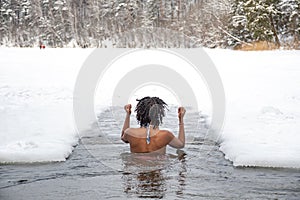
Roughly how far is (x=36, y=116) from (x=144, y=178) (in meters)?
4.53

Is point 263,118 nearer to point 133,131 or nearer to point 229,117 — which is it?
point 229,117

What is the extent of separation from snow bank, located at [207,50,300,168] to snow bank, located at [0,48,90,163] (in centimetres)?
224

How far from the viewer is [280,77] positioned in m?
15.3

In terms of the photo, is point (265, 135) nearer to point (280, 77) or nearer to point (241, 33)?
point (280, 77)

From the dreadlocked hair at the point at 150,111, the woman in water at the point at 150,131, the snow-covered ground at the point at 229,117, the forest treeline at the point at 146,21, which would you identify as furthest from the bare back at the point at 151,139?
the forest treeline at the point at 146,21

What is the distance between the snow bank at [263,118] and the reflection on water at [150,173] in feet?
2.36

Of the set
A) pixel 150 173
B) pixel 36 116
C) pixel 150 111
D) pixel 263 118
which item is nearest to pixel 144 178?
pixel 150 173

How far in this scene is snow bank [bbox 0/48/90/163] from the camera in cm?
595

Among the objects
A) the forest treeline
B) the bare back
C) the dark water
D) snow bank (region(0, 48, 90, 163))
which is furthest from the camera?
the forest treeline

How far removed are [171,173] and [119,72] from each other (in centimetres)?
1399

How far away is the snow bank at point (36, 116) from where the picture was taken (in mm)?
5949

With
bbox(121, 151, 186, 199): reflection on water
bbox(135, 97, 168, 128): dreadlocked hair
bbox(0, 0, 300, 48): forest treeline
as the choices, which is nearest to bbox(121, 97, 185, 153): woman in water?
bbox(135, 97, 168, 128): dreadlocked hair

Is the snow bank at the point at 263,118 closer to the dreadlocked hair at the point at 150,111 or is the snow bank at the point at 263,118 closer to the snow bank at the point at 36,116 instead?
the dreadlocked hair at the point at 150,111

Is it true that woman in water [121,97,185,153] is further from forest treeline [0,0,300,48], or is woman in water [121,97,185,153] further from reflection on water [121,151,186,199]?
forest treeline [0,0,300,48]
